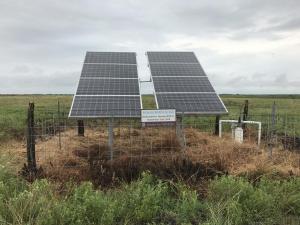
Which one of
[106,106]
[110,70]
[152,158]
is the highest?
[110,70]

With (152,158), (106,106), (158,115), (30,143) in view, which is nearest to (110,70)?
(106,106)

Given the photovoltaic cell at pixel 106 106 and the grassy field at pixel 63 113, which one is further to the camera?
the grassy field at pixel 63 113

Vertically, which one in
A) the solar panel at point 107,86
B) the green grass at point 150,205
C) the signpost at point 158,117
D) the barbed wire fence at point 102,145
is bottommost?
the green grass at point 150,205

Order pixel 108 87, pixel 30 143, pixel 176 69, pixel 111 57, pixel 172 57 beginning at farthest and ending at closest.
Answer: pixel 172 57 → pixel 111 57 → pixel 176 69 → pixel 108 87 → pixel 30 143

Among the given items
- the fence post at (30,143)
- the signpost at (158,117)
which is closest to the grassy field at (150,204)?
the fence post at (30,143)

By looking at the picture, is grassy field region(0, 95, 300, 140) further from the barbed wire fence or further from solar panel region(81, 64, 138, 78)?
solar panel region(81, 64, 138, 78)

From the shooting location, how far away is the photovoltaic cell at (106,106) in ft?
35.4

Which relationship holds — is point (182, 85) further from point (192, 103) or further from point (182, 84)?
point (192, 103)

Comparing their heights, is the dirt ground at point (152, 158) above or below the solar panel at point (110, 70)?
below

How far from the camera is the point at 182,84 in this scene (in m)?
13.6

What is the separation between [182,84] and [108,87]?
2503 mm

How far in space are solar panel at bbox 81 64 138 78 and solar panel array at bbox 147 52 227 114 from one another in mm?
775

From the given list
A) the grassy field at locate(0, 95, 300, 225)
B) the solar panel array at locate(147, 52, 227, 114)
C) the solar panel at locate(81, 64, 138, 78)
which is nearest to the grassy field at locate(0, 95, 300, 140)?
the solar panel array at locate(147, 52, 227, 114)

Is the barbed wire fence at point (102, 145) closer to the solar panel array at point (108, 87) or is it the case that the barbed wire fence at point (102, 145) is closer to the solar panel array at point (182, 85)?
the solar panel array at point (108, 87)
